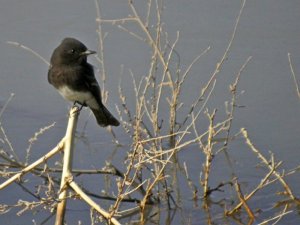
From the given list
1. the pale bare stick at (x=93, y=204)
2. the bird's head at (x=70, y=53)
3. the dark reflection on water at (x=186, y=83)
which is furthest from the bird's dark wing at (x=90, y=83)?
the pale bare stick at (x=93, y=204)

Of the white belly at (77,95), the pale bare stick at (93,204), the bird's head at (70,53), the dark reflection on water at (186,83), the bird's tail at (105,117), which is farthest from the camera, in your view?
the dark reflection on water at (186,83)

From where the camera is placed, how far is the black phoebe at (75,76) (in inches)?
244

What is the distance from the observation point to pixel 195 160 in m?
7.11

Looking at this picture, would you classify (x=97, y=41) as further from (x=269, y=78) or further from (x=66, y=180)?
(x=66, y=180)

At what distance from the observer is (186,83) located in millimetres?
7965

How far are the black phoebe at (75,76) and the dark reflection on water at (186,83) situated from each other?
67 cm

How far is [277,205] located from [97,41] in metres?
2.88

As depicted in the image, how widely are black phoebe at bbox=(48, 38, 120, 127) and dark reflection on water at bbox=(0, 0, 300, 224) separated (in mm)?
671

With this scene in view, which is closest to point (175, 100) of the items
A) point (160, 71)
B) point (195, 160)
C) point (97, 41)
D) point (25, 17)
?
point (195, 160)

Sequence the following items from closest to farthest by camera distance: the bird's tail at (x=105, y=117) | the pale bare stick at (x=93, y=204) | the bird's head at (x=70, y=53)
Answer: the pale bare stick at (x=93, y=204) → the bird's head at (x=70, y=53) → the bird's tail at (x=105, y=117)

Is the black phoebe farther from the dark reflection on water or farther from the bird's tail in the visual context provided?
the dark reflection on water

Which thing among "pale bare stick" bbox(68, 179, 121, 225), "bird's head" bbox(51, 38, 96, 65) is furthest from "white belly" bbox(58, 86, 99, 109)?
"pale bare stick" bbox(68, 179, 121, 225)

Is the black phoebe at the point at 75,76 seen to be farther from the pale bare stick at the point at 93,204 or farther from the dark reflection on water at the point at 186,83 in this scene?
the pale bare stick at the point at 93,204

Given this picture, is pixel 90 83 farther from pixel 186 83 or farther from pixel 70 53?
pixel 186 83
